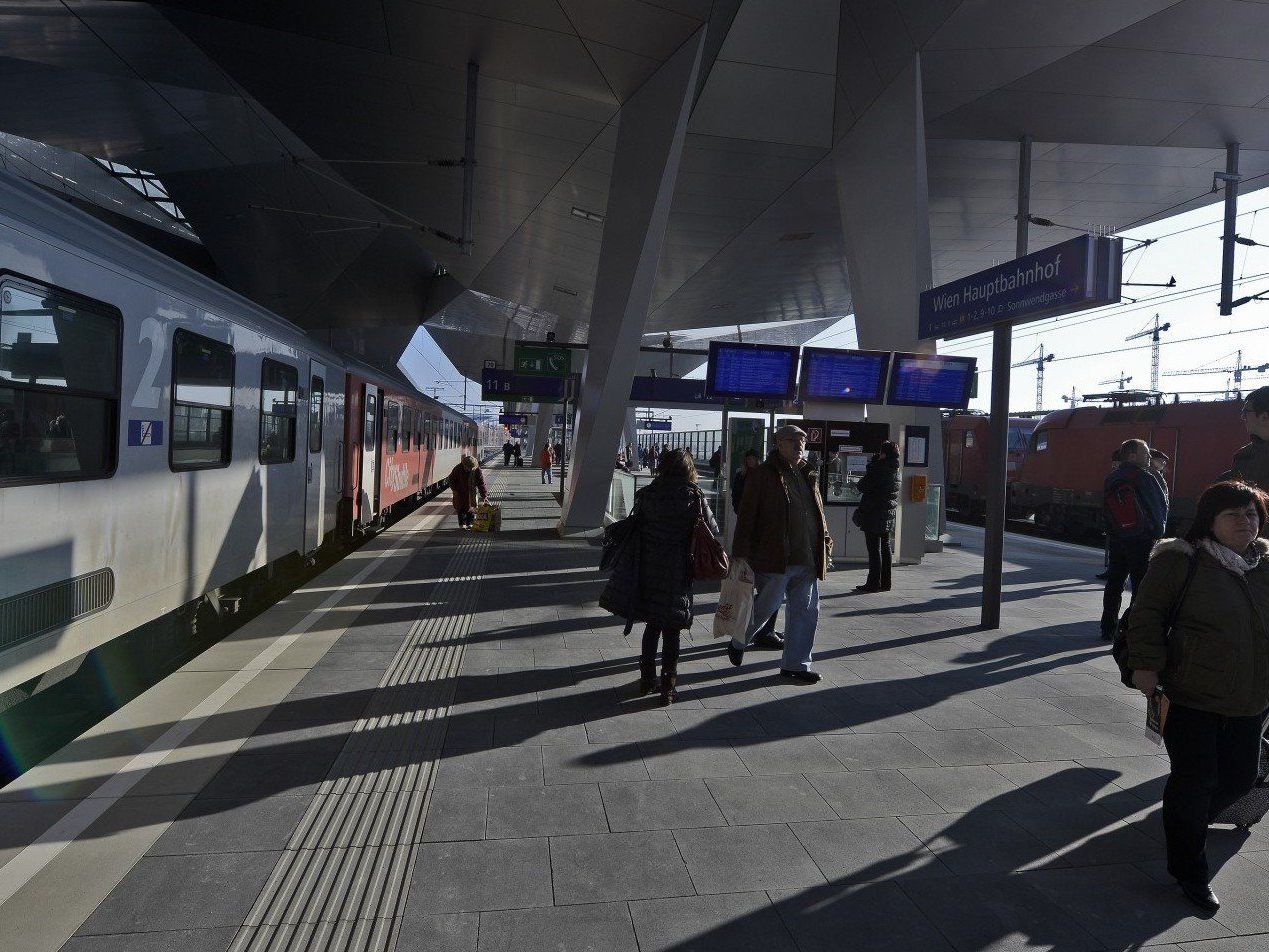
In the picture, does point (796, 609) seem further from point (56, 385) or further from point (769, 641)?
point (56, 385)

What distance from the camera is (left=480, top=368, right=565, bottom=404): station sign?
18000 millimetres

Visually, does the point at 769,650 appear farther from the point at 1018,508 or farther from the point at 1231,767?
the point at 1018,508

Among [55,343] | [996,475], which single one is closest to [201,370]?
[55,343]

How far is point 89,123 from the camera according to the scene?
16641 mm

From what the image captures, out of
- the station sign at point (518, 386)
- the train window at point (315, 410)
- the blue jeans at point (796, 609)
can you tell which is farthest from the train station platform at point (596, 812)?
the station sign at point (518, 386)

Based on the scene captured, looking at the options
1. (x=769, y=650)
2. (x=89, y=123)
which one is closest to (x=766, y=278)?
(x=89, y=123)

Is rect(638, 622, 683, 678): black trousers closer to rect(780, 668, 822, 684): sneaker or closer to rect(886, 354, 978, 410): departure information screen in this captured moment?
rect(780, 668, 822, 684): sneaker

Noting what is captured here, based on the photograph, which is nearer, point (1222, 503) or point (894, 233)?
point (1222, 503)

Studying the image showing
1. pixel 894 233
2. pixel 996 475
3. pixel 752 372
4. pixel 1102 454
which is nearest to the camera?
pixel 996 475

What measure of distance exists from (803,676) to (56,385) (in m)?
4.82

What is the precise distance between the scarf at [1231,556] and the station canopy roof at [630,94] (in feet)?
30.2

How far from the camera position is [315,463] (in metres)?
9.14

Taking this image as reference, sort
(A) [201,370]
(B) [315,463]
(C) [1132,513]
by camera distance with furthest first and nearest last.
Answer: (B) [315,463], (C) [1132,513], (A) [201,370]

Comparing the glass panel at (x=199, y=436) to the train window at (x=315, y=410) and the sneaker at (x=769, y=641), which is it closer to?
the train window at (x=315, y=410)
